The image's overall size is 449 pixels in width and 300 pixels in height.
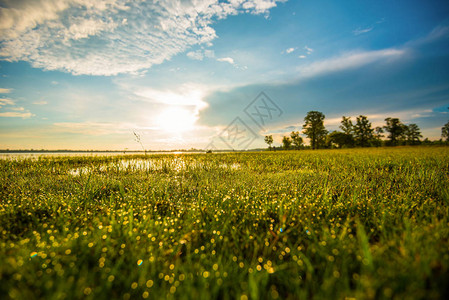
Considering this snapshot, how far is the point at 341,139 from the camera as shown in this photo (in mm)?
69938

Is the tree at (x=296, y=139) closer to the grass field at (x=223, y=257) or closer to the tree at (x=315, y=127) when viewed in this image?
the tree at (x=315, y=127)

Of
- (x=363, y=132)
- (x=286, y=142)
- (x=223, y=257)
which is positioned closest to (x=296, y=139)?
(x=286, y=142)

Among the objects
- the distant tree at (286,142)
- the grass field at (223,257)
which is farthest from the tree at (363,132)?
the grass field at (223,257)

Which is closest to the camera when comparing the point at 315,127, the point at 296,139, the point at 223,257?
the point at 223,257

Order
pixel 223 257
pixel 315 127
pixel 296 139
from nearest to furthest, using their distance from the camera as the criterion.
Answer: pixel 223 257, pixel 315 127, pixel 296 139

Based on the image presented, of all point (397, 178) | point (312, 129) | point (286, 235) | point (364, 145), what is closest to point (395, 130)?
point (364, 145)

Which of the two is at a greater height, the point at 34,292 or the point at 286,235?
the point at 34,292

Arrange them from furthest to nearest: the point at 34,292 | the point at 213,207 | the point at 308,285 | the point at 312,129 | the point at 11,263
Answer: the point at 312,129, the point at 213,207, the point at 308,285, the point at 11,263, the point at 34,292

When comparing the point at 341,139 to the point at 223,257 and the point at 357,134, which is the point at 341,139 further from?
the point at 223,257

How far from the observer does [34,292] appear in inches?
45.1

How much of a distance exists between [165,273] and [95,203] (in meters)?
2.36

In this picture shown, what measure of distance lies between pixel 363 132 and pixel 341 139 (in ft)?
26.3

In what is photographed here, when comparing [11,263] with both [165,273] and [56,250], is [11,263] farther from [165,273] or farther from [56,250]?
[165,273]

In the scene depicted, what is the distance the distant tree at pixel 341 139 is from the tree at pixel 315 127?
12.8 ft
